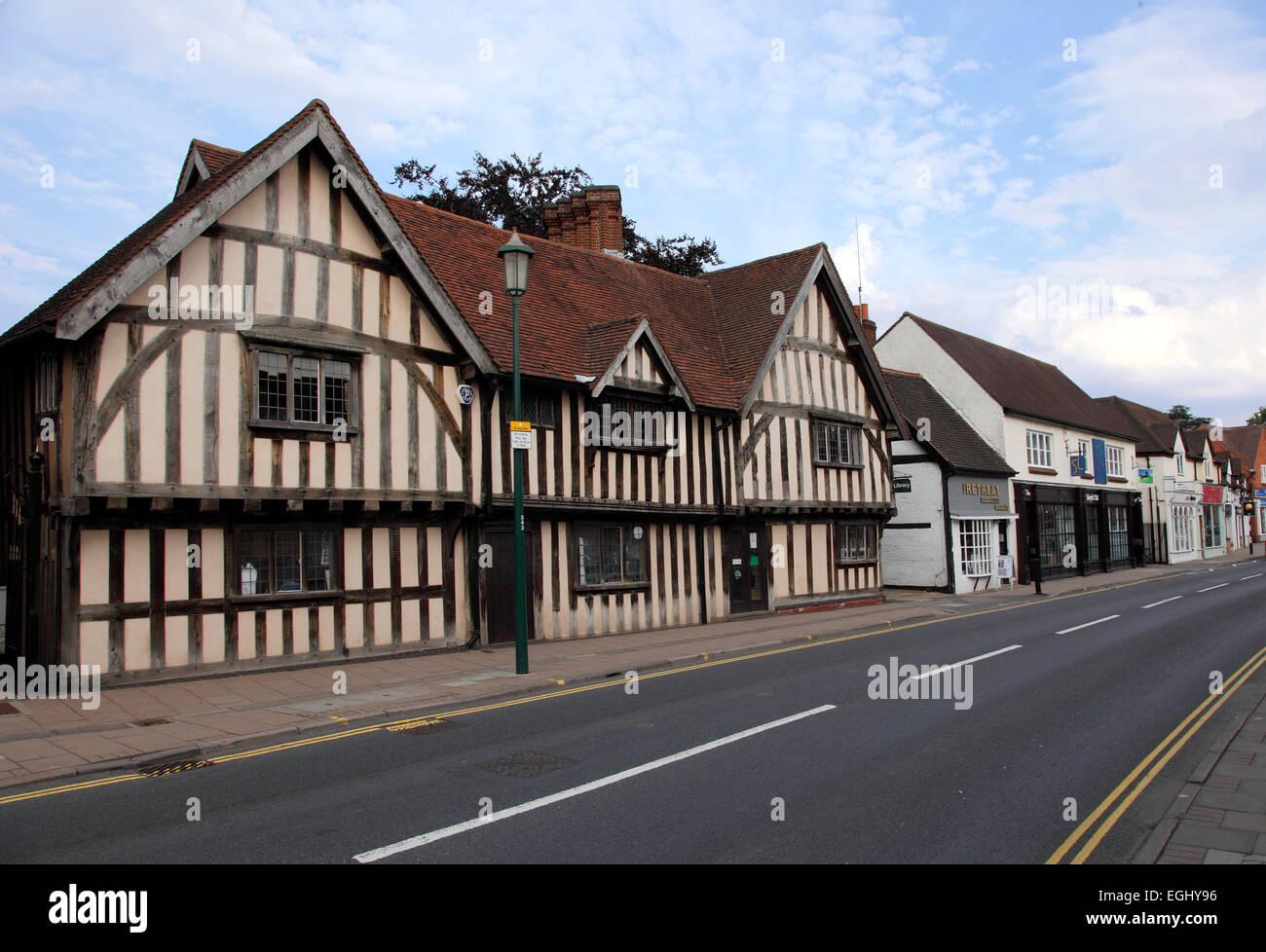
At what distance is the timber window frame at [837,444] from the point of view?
24098mm

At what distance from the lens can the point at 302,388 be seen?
45.5 ft

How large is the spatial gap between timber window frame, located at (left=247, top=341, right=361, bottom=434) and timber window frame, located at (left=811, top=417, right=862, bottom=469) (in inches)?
531

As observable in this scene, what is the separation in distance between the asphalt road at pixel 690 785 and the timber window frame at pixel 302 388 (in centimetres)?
599

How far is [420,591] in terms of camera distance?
15.4 metres

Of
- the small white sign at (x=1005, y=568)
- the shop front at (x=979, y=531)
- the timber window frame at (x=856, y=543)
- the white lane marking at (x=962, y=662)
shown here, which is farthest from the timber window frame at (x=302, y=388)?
the small white sign at (x=1005, y=568)

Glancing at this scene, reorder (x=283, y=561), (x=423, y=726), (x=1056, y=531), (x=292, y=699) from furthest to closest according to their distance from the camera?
(x=1056, y=531), (x=283, y=561), (x=292, y=699), (x=423, y=726)

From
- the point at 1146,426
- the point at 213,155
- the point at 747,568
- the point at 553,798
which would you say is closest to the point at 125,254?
the point at 213,155

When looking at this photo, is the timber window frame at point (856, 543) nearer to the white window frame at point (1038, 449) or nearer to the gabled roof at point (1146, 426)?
the white window frame at point (1038, 449)

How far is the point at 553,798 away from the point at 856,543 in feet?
67.2

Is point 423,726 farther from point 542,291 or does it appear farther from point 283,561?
point 542,291

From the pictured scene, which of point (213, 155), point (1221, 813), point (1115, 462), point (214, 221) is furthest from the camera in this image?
point (1115, 462)

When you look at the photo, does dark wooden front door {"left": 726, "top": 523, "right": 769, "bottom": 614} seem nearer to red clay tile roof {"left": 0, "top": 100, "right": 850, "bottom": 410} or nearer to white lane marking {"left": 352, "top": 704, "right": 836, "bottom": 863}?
red clay tile roof {"left": 0, "top": 100, "right": 850, "bottom": 410}

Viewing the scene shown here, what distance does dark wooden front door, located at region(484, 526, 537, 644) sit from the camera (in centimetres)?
1645
